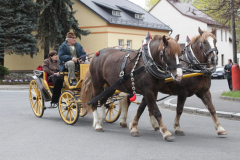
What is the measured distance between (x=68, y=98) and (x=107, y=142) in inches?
100

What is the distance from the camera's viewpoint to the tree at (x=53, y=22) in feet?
94.0

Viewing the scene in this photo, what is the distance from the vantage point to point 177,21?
5006 centimetres

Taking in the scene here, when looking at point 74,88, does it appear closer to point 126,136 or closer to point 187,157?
point 126,136

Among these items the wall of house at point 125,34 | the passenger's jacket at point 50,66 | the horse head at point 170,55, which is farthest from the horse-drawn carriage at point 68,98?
the wall of house at point 125,34

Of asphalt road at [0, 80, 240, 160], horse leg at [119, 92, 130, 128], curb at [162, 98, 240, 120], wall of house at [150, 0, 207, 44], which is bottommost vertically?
asphalt road at [0, 80, 240, 160]

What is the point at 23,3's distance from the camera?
26.5m

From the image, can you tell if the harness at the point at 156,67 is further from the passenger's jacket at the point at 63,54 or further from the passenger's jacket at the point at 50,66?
the passenger's jacket at the point at 50,66

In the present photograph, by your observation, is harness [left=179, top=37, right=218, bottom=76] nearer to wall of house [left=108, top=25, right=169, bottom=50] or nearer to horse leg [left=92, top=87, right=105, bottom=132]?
horse leg [left=92, top=87, right=105, bottom=132]

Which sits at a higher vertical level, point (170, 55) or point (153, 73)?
point (170, 55)

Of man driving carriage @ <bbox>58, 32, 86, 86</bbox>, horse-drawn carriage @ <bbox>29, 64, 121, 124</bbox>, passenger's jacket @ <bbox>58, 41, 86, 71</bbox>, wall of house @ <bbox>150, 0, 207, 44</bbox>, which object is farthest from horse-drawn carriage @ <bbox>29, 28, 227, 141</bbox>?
wall of house @ <bbox>150, 0, 207, 44</bbox>

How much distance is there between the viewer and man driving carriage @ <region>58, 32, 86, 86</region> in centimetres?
887

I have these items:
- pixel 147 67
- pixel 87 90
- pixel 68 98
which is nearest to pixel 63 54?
pixel 68 98

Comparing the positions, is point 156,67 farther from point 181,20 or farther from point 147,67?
point 181,20

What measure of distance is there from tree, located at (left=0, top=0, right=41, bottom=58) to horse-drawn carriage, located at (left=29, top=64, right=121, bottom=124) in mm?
16885
